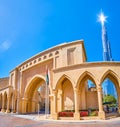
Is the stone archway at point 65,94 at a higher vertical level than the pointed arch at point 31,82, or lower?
lower

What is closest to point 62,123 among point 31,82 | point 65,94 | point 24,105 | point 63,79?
point 63,79

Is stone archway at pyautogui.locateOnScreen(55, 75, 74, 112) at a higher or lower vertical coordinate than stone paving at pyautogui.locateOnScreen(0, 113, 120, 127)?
higher

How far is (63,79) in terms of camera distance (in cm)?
2220

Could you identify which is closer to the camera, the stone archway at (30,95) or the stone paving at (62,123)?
the stone paving at (62,123)

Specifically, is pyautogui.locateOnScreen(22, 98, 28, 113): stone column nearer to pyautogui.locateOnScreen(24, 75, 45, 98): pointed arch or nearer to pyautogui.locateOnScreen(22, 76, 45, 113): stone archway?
pyautogui.locateOnScreen(22, 76, 45, 113): stone archway

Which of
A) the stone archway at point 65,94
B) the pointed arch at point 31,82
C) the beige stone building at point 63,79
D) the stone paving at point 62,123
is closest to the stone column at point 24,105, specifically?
the beige stone building at point 63,79

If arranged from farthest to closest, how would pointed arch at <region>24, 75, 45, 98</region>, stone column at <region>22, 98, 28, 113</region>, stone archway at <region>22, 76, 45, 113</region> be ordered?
stone archway at <region>22, 76, 45, 113</region>
stone column at <region>22, 98, 28, 113</region>
pointed arch at <region>24, 75, 45, 98</region>

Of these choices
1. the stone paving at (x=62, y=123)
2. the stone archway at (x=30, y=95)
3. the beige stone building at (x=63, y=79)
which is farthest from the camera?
the stone archway at (x=30, y=95)

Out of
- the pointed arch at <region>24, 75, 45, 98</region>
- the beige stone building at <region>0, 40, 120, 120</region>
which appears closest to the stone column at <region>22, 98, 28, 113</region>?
the beige stone building at <region>0, 40, 120, 120</region>

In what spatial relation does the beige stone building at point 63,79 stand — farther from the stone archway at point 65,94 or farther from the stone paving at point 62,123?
the stone paving at point 62,123

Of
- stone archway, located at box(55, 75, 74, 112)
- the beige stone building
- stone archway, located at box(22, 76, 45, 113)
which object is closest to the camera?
the beige stone building

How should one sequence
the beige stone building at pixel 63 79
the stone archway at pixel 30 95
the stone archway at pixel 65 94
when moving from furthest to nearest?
the stone archway at pixel 30 95 → the stone archway at pixel 65 94 → the beige stone building at pixel 63 79

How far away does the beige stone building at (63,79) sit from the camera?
18797 millimetres

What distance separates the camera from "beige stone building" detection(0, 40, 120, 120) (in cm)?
1880
